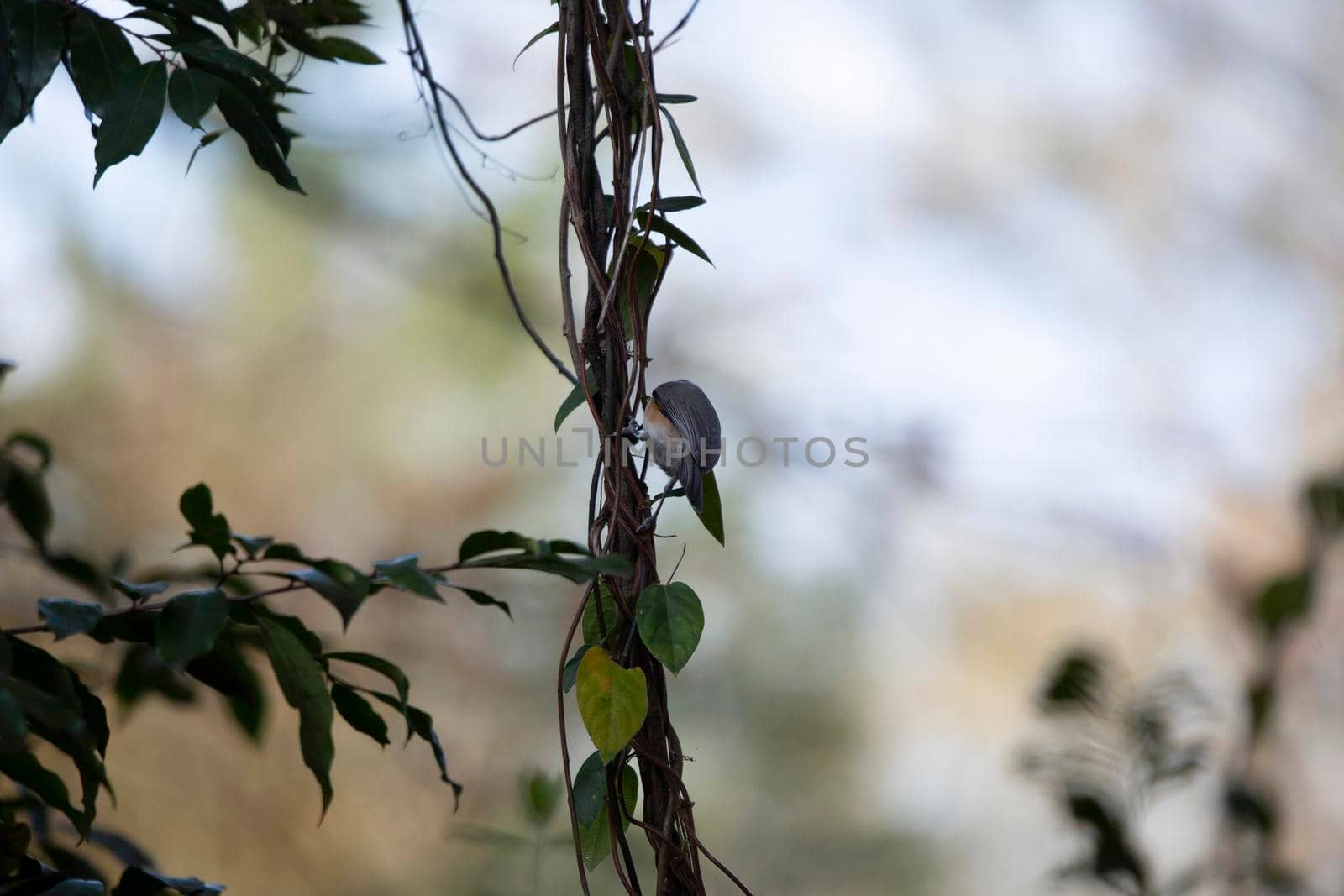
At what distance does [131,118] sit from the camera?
0.62 m

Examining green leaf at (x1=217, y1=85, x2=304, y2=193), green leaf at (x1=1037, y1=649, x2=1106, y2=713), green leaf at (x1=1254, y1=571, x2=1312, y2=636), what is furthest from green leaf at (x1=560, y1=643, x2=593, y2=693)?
green leaf at (x1=1254, y1=571, x2=1312, y2=636)

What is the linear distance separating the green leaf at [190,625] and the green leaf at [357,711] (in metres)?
0.14

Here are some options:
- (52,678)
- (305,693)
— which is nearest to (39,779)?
(52,678)

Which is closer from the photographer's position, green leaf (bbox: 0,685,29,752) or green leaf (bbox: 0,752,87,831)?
green leaf (bbox: 0,685,29,752)

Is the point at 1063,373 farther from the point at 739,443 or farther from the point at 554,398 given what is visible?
the point at 554,398

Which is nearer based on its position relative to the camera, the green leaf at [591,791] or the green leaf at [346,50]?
the green leaf at [591,791]

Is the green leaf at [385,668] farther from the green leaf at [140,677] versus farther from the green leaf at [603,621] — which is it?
the green leaf at [140,677]

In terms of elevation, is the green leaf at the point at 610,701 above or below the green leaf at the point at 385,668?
above

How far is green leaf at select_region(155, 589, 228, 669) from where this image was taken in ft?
1.70

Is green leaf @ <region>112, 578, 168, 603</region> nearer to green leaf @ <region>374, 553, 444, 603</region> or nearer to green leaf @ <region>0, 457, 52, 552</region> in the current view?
green leaf @ <region>374, 553, 444, 603</region>

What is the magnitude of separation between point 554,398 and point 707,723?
2.33 feet

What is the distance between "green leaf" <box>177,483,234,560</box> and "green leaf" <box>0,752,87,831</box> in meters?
0.18

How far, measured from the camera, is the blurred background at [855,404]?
189 centimetres

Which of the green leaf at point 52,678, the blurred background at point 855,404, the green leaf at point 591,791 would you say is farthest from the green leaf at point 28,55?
the blurred background at point 855,404
